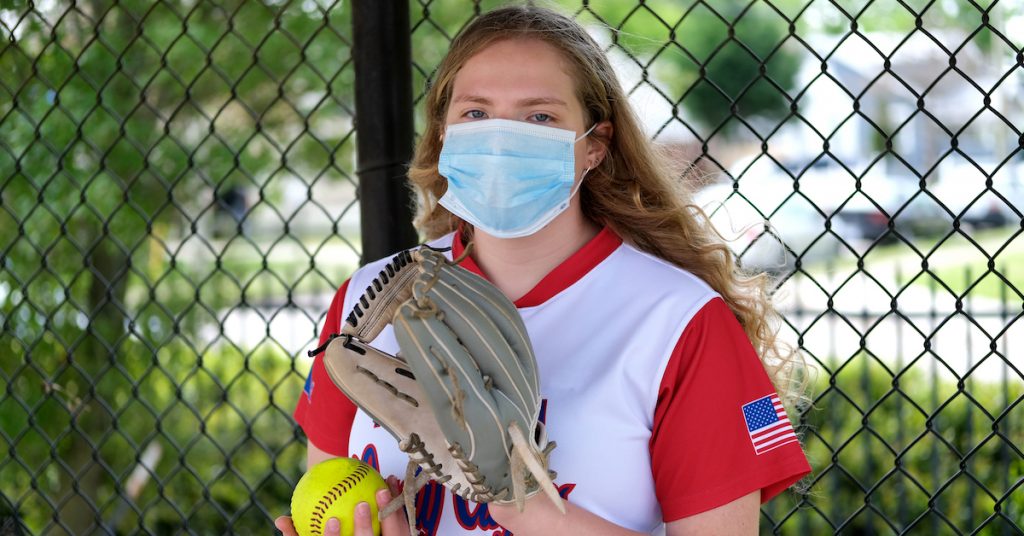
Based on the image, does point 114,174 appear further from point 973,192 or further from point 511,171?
point 973,192

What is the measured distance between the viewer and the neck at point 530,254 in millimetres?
1762

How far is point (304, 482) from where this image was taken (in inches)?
63.1

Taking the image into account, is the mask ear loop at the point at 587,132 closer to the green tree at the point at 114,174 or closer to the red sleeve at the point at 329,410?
the red sleeve at the point at 329,410

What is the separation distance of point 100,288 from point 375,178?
7.97 feet

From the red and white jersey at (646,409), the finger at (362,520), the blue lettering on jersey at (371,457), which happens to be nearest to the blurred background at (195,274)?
the red and white jersey at (646,409)

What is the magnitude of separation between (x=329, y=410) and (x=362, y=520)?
1.25 ft

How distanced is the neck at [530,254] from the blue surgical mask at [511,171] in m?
0.05

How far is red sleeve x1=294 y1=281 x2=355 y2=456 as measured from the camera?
6.06 feet

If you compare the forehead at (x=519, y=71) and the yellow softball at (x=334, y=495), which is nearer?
the yellow softball at (x=334, y=495)

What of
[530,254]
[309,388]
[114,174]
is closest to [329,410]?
[309,388]

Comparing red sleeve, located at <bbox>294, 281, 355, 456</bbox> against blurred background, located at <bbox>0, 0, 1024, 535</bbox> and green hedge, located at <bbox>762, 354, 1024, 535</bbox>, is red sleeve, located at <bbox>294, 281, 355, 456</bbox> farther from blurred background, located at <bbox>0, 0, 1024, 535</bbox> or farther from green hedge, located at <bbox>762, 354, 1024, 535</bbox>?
green hedge, located at <bbox>762, 354, 1024, 535</bbox>

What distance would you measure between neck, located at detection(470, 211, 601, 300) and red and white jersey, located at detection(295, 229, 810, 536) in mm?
60

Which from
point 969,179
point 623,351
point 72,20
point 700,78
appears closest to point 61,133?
point 72,20

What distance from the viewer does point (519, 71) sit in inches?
66.7
